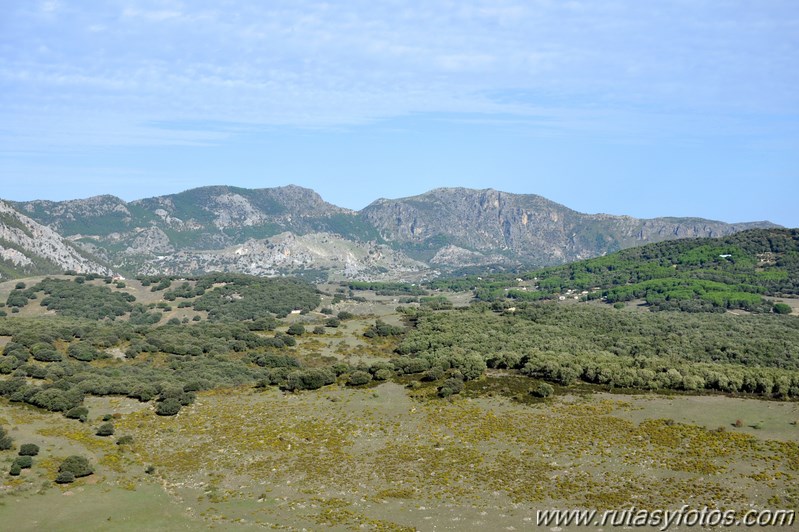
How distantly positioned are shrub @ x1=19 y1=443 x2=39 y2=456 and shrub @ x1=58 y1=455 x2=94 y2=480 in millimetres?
3288

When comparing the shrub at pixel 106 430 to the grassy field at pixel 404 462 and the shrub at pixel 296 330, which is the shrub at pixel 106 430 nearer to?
the grassy field at pixel 404 462

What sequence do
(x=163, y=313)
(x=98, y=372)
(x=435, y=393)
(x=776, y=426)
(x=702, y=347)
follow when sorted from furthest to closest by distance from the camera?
1. (x=163, y=313)
2. (x=702, y=347)
3. (x=98, y=372)
4. (x=435, y=393)
5. (x=776, y=426)

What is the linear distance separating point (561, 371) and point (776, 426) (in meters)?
24.3

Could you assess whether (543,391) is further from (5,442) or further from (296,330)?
(296,330)

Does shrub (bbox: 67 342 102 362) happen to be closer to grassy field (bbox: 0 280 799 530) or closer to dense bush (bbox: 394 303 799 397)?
grassy field (bbox: 0 280 799 530)

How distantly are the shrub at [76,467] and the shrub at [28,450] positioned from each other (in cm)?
329

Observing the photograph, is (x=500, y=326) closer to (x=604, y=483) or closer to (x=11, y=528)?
(x=604, y=483)

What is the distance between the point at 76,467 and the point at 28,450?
17.2 feet

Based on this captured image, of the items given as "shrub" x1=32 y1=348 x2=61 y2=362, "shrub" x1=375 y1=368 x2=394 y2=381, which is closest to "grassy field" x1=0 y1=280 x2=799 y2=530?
"shrub" x1=375 y1=368 x2=394 y2=381

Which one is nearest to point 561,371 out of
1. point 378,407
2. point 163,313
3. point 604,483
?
point 378,407

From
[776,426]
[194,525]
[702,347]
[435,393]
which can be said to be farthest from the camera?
[702,347]

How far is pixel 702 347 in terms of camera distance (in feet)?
347

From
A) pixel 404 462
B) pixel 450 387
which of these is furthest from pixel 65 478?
pixel 450 387

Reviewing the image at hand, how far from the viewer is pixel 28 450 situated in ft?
171
